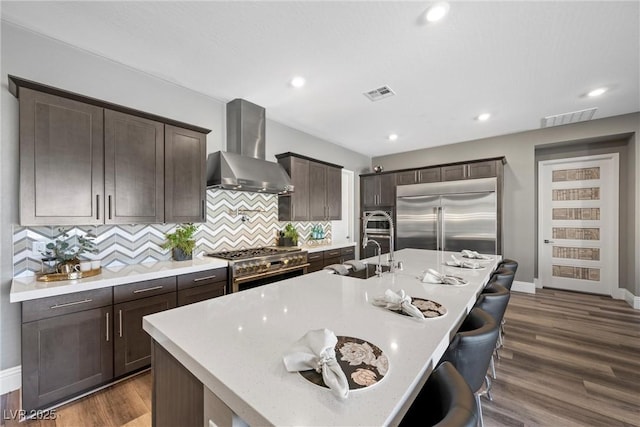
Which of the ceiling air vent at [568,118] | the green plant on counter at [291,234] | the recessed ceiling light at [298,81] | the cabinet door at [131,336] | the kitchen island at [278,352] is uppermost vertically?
the recessed ceiling light at [298,81]

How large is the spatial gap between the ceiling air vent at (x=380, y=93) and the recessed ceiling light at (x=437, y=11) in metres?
1.10

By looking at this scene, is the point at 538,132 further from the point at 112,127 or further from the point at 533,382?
the point at 112,127

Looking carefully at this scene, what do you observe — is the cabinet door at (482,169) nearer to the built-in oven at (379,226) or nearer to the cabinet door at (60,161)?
Answer: the built-in oven at (379,226)

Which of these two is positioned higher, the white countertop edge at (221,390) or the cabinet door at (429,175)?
the cabinet door at (429,175)

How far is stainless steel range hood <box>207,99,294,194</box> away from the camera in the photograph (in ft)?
10.2

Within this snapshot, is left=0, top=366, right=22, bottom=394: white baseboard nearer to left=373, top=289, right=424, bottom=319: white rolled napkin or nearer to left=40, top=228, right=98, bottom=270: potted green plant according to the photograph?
left=40, top=228, right=98, bottom=270: potted green plant

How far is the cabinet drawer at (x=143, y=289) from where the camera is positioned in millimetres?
2081

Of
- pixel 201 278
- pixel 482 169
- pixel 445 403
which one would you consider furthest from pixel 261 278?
pixel 482 169

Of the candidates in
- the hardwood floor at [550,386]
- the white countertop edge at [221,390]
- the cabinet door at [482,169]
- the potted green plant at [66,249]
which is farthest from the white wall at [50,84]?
the cabinet door at [482,169]

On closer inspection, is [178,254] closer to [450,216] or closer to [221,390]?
[221,390]

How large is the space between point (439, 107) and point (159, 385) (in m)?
4.12

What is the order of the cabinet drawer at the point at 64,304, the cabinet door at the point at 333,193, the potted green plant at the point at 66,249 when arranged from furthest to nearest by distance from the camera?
the cabinet door at the point at 333,193
the potted green plant at the point at 66,249
the cabinet drawer at the point at 64,304

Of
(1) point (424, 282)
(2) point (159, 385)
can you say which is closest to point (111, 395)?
(2) point (159, 385)

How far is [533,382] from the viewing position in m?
2.17
